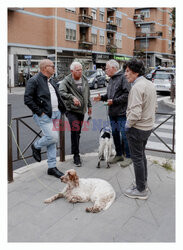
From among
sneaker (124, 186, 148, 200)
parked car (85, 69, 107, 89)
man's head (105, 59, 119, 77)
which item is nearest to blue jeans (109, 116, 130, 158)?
man's head (105, 59, 119, 77)

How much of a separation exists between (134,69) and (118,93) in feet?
4.46

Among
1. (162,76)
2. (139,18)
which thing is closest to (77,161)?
(162,76)

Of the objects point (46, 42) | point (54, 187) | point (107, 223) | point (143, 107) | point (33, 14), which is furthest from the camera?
point (46, 42)

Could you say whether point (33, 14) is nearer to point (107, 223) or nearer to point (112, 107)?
point (112, 107)

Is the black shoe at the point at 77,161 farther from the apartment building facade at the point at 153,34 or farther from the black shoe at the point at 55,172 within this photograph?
the apartment building facade at the point at 153,34

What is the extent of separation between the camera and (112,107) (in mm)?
4902

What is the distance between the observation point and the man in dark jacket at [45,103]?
13.6ft

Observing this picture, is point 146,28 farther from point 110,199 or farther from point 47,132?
point 110,199

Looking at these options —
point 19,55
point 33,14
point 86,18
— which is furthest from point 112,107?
point 86,18

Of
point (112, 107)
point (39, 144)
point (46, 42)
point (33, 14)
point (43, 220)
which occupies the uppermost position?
point (33, 14)

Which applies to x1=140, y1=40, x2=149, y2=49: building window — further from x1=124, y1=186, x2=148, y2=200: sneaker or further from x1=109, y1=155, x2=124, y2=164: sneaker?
x1=124, y1=186, x2=148, y2=200: sneaker

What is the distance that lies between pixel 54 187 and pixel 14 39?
2613cm

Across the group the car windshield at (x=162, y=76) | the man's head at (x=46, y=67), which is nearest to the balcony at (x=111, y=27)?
the car windshield at (x=162, y=76)

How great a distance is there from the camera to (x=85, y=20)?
35.4 m
